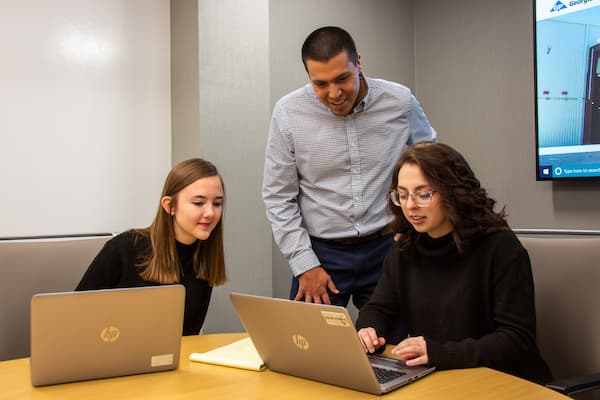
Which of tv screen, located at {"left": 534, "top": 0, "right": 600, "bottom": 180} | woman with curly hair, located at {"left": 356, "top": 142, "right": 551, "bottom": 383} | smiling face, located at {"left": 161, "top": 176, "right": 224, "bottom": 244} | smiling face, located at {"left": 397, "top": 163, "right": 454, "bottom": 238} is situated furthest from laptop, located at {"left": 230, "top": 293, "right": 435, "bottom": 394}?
tv screen, located at {"left": 534, "top": 0, "right": 600, "bottom": 180}

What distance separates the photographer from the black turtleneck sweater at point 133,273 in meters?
2.09

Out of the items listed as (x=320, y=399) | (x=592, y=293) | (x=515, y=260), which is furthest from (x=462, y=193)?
(x=320, y=399)

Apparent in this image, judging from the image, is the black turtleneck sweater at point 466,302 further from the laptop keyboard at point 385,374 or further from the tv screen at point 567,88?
the tv screen at point 567,88

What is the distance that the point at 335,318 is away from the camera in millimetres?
1282

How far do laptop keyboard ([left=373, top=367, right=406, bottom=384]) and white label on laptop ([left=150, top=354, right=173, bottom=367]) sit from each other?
0.47m

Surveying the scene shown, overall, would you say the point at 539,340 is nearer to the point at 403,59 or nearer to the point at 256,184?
the point at 256,184

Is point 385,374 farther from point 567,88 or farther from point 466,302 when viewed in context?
point 567,88

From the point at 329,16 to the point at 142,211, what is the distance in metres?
1.60

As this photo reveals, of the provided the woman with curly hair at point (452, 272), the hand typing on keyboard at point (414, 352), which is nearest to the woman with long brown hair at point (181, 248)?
the woman with curly hair at point (452, 272)

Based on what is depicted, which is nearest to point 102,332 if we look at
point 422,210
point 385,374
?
point 385,374

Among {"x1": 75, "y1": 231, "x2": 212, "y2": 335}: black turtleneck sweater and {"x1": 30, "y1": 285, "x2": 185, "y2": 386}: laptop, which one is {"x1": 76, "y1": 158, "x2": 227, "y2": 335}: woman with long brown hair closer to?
{"x1": 75, "y1": 231, "x2": 212, "y2": 335}: black turtleneck sweater

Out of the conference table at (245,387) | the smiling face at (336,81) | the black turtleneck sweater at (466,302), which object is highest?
the smiling face at (336,81)

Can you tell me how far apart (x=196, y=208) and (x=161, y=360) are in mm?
683

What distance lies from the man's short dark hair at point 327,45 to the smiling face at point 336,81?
0.01 m
